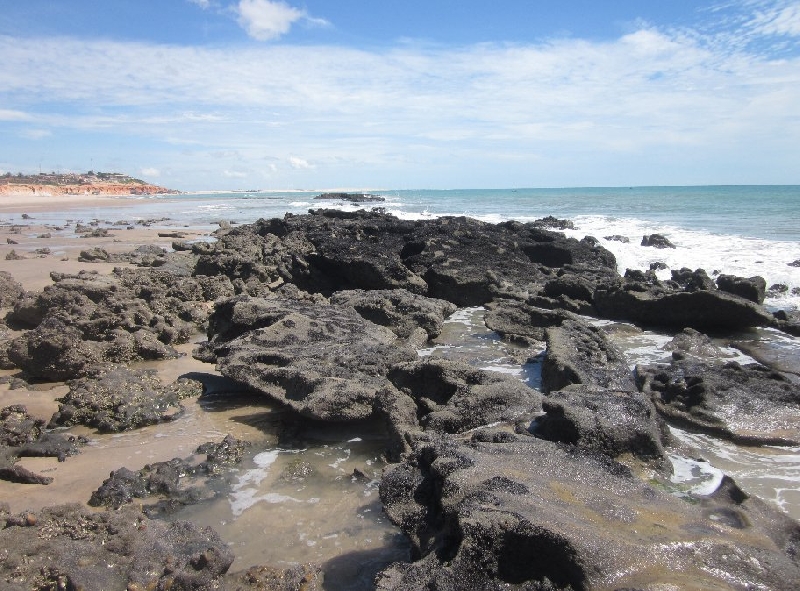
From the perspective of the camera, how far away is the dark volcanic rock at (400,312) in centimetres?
873

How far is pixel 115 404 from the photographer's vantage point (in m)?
5.54

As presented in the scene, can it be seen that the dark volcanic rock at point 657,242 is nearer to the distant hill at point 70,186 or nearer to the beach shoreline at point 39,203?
the beach shoreline at point 39,203

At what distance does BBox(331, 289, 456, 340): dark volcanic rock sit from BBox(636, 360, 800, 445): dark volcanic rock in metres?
3.20

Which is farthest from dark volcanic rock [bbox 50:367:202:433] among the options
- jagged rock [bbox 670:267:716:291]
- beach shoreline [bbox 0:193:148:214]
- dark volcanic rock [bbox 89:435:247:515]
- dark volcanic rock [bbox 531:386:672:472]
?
beach shoreline [bbox 0:193:148:214]

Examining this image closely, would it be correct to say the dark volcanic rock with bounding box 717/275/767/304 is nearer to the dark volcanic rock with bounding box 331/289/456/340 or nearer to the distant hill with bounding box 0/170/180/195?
the dark volcanic rock with bounding box 331/289/456/340

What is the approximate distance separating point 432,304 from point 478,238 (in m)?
4.91

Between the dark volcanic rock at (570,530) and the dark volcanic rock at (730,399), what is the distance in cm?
A: 226

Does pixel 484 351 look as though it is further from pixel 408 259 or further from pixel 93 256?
pixel 93 256

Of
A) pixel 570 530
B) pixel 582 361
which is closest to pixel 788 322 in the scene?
pixel 582 361

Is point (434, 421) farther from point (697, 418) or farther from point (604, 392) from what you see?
point (697, 418)

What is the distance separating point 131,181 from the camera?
123000mm

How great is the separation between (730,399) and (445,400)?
119 inches

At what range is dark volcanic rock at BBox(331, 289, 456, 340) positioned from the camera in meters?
8.73

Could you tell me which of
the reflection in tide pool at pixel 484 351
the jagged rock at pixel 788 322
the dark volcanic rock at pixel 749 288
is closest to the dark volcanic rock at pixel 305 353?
the reflection in tide pool at pixel 484 351
